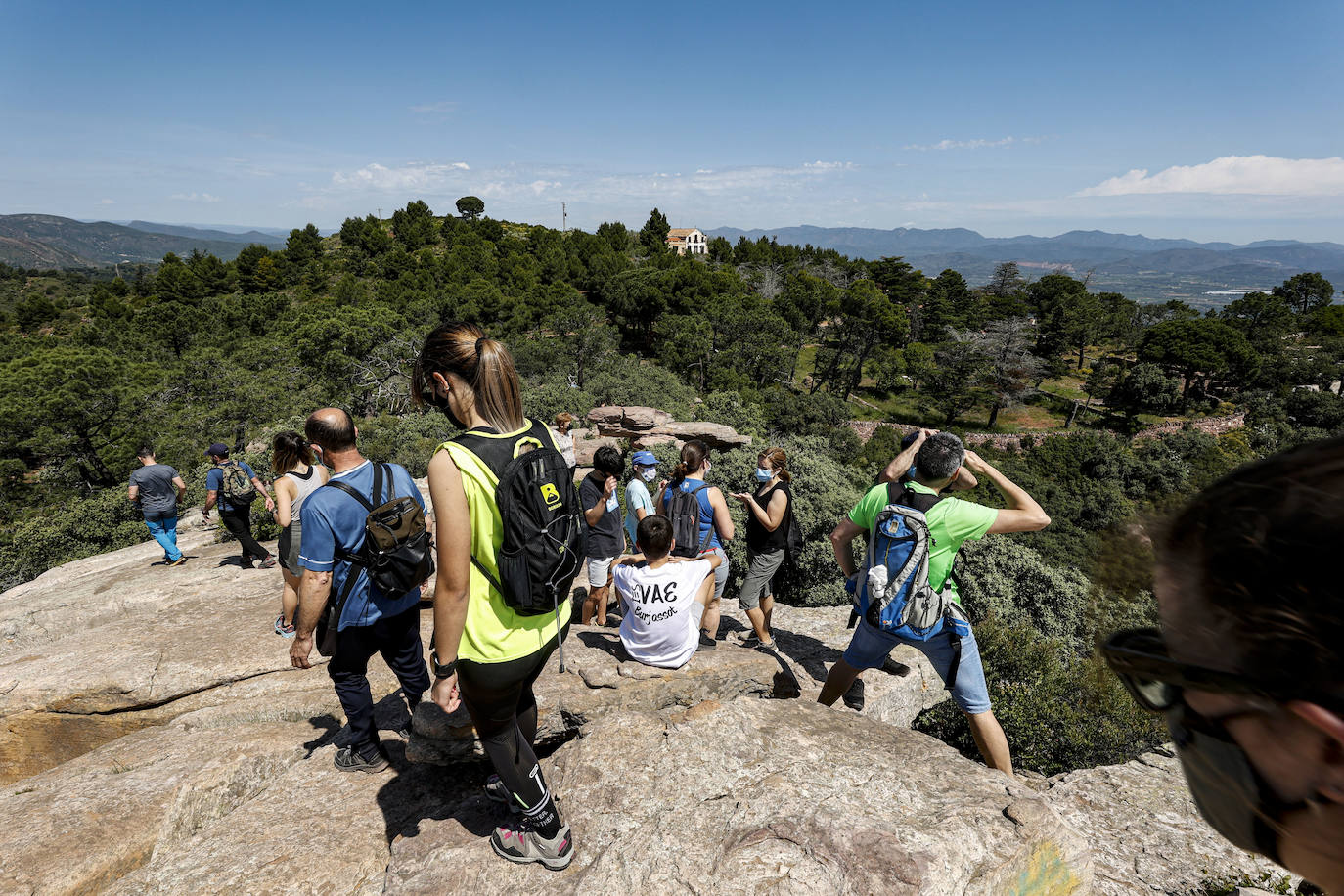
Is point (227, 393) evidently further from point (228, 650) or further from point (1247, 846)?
point (1247, 846)

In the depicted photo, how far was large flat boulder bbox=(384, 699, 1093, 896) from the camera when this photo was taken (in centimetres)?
230

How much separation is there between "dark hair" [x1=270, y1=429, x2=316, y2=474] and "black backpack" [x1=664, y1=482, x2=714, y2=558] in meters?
2.99

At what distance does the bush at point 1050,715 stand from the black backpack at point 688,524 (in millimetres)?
2300

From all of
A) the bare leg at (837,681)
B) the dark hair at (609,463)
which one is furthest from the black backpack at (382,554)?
the bare leg at (837,681)

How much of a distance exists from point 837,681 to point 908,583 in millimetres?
981

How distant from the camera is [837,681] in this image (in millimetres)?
3934

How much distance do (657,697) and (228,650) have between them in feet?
13.6

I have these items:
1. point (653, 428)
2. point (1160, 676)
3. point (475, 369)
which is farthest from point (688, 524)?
point (653, 428)

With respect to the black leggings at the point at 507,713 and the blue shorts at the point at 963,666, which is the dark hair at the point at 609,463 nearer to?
the blue shorts at the point at 963,666

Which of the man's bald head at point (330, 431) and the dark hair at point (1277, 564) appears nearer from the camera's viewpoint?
the dark hair at point (1277, 564)

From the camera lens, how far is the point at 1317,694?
63 cm

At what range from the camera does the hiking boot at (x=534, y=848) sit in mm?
2549

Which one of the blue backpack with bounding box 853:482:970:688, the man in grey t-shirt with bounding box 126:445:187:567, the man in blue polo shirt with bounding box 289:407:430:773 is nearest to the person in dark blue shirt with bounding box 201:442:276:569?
the man in grey t-shirt with bounding box 126:445:187:567

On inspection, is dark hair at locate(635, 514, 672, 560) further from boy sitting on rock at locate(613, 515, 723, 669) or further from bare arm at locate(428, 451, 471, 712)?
bare arm at locate(428, 451, 471, 712)
